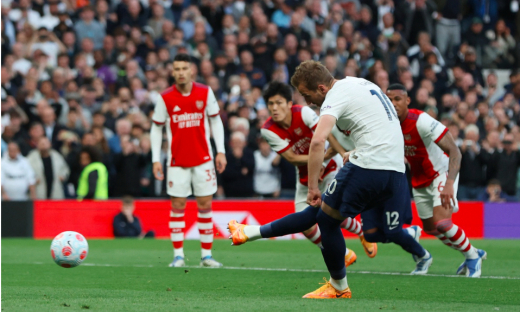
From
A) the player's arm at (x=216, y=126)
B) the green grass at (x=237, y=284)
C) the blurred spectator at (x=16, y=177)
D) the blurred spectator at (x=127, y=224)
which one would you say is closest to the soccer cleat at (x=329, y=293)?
the green grass at (x=237, y=284)

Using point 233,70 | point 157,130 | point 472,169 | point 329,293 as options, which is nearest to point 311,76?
point 329,293

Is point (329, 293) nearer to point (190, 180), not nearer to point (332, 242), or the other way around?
point (332, 242)

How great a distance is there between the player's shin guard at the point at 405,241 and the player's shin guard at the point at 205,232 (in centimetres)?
243

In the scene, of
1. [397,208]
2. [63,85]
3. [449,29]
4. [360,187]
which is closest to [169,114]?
[397,208]

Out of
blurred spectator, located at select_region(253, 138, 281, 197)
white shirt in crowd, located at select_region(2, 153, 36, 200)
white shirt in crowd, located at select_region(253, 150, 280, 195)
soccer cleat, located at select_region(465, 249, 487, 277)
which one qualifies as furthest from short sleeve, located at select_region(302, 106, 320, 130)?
white shirt in crowd, located at select_region(2, 153, 36, 200)

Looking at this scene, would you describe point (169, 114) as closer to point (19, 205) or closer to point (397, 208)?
point (397, 208)

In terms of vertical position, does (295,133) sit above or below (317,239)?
above

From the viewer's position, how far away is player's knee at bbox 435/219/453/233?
8.95 metres

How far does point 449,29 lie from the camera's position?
20734mm

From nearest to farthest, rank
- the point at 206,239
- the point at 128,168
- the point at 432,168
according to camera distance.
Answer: the point at 432,168
the point at 206,239
the point at 128,168

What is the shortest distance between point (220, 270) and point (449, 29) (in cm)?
1339

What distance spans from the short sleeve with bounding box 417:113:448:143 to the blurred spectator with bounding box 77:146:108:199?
26.7 ft

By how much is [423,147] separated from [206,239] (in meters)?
2.91

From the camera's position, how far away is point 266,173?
15.9 m
